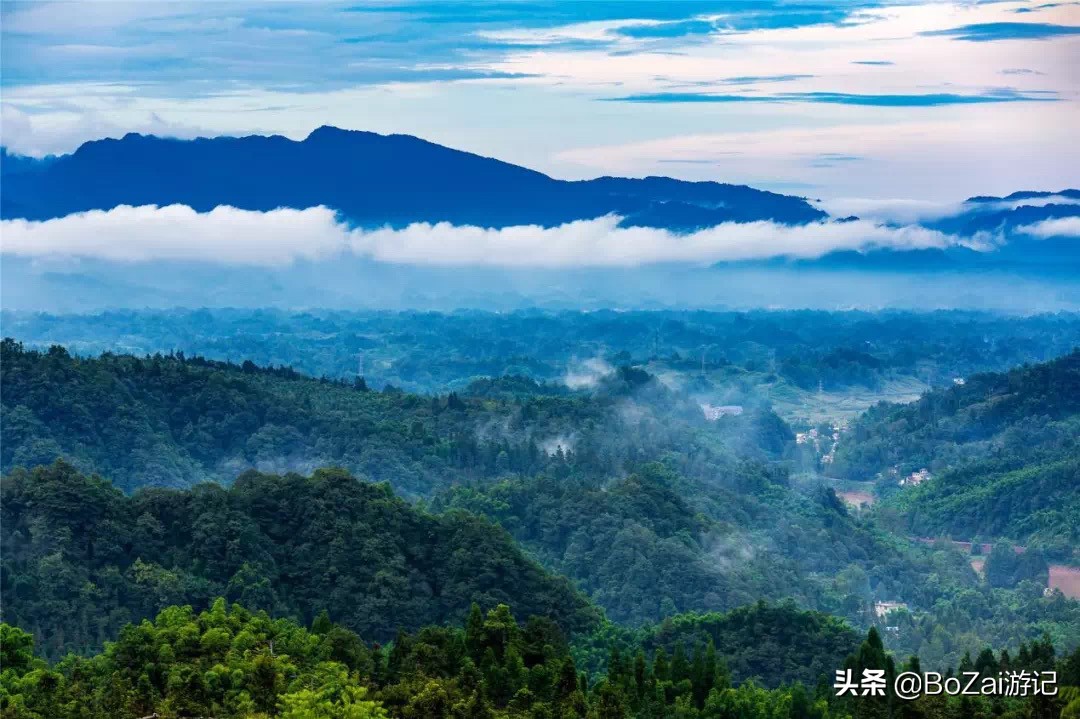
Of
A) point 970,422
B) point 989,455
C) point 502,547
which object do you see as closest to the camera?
point 502,547

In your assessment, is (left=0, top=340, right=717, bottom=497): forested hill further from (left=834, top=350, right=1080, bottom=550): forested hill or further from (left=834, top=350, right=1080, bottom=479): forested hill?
(left=834, top=350, right=1080, bottom=479): forested hill

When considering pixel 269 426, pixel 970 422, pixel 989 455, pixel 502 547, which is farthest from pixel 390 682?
pixel 970 422

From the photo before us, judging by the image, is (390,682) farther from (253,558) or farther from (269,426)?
(269,426)

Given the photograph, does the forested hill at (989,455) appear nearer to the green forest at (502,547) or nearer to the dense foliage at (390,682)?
the green forest at (502,547)

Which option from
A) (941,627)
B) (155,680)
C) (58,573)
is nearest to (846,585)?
(941,627)

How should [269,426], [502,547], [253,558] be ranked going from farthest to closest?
[269,426]
[502,547]
[253,558]

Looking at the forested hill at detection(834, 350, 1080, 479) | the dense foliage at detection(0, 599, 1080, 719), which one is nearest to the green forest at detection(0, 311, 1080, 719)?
the dense foliage at detection(0, 599, 1080, 719)

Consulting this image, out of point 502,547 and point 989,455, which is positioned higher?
point 502,547
